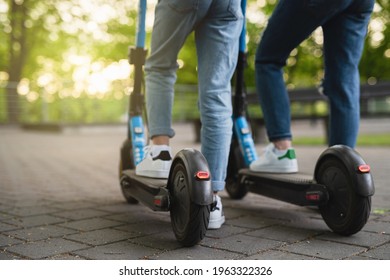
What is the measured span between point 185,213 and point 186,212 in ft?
0.05

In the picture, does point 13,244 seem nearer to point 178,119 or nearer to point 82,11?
point 178,119

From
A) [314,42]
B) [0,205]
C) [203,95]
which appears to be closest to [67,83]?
[314,42]

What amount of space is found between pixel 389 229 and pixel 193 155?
A: 1039 millimetres

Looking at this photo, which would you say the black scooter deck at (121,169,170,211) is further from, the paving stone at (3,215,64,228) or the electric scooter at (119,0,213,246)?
the paving stone at (3,215,64,228)

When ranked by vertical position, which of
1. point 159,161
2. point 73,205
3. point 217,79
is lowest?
point 73,205

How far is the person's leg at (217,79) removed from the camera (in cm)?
241

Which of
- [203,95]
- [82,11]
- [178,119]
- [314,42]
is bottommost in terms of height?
[178,119]

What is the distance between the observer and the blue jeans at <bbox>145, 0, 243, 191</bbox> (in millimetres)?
2385

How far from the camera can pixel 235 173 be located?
3.42 metres

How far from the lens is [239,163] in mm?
3373

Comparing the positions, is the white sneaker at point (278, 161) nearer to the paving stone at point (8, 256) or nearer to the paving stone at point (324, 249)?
the paving stone at point (324, 249)

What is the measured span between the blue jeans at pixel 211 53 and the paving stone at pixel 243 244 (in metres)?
0.25

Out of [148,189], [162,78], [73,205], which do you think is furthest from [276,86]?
[73,205]

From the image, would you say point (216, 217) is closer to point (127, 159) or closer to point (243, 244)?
point (243, 244)
